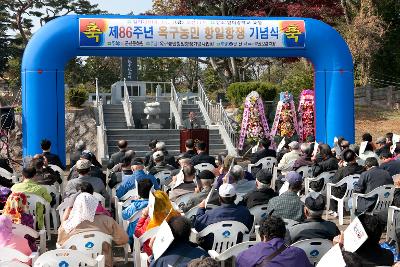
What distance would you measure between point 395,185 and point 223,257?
14.7 ft

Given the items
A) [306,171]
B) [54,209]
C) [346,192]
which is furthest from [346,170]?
[54,209]

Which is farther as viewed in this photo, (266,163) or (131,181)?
(266,163)

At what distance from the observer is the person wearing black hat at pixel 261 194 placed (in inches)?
310

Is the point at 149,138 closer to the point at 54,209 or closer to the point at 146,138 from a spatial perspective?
the point at 146,138

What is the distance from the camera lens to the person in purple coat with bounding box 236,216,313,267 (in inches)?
196

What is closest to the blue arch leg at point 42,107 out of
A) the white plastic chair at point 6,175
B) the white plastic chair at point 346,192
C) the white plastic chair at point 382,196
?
the white plastic chair at point 6,175

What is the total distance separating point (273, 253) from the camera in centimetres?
505

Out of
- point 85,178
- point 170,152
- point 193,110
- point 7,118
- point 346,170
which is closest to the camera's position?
point 85,178

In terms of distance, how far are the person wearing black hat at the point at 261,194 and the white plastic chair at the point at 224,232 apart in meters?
1.36

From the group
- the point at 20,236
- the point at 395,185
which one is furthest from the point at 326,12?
the point at 20,236

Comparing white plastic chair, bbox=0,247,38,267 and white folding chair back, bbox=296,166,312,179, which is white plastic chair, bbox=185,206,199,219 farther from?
white folding chair back, bbox=296,166,312,179

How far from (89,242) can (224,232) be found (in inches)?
52.0

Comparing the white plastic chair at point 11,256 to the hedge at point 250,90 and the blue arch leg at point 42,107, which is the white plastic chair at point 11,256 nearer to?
the blue arch leg at point 42,107

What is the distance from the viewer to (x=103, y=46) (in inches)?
613
